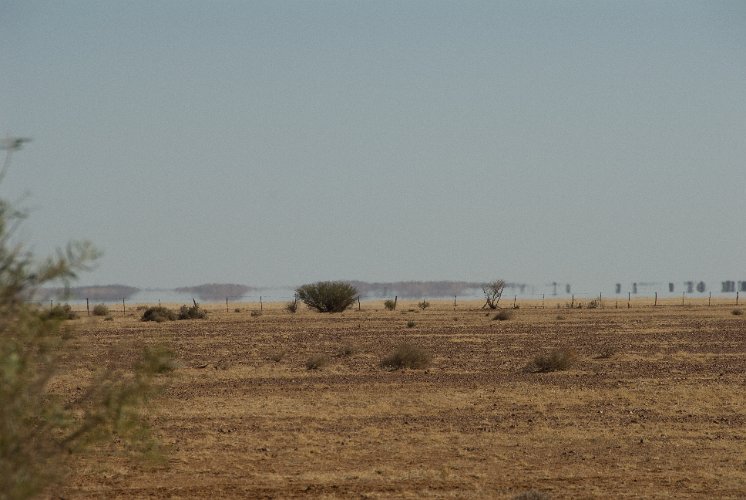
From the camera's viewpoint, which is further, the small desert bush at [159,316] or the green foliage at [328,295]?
the green foliage at [328,295]

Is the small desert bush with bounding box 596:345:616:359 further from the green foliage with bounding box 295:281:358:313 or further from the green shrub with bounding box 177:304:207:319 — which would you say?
the green foliage with bounding box 295:281:358:313

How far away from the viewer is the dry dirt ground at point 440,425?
1775 centimetres

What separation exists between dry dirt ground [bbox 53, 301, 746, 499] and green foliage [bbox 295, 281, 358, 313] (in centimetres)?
4244

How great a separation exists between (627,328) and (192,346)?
81.6ft

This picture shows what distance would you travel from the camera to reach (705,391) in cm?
2853

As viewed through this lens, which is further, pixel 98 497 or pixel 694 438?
pixel 694 438

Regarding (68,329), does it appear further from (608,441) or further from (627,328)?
(627,328)

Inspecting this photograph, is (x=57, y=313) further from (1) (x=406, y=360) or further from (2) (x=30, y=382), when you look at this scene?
(1) (x=406, y=360)

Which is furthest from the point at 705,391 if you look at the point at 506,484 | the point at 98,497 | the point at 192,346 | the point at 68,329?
the point at 192,346

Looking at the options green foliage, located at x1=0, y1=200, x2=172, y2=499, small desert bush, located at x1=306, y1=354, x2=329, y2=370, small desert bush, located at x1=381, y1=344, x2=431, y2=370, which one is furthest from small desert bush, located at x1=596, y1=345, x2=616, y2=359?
green foliage, located at x1=0, y1=200, x2=172, y2=499

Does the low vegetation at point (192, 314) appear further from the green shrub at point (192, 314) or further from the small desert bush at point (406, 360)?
the small desert bush at point (406, 360)

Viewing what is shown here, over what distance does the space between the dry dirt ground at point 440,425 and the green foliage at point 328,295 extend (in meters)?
42.4

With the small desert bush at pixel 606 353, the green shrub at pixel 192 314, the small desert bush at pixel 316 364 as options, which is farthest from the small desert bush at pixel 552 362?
the green shrub at pixel 192 314

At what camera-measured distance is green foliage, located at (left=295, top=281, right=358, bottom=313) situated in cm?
8775
